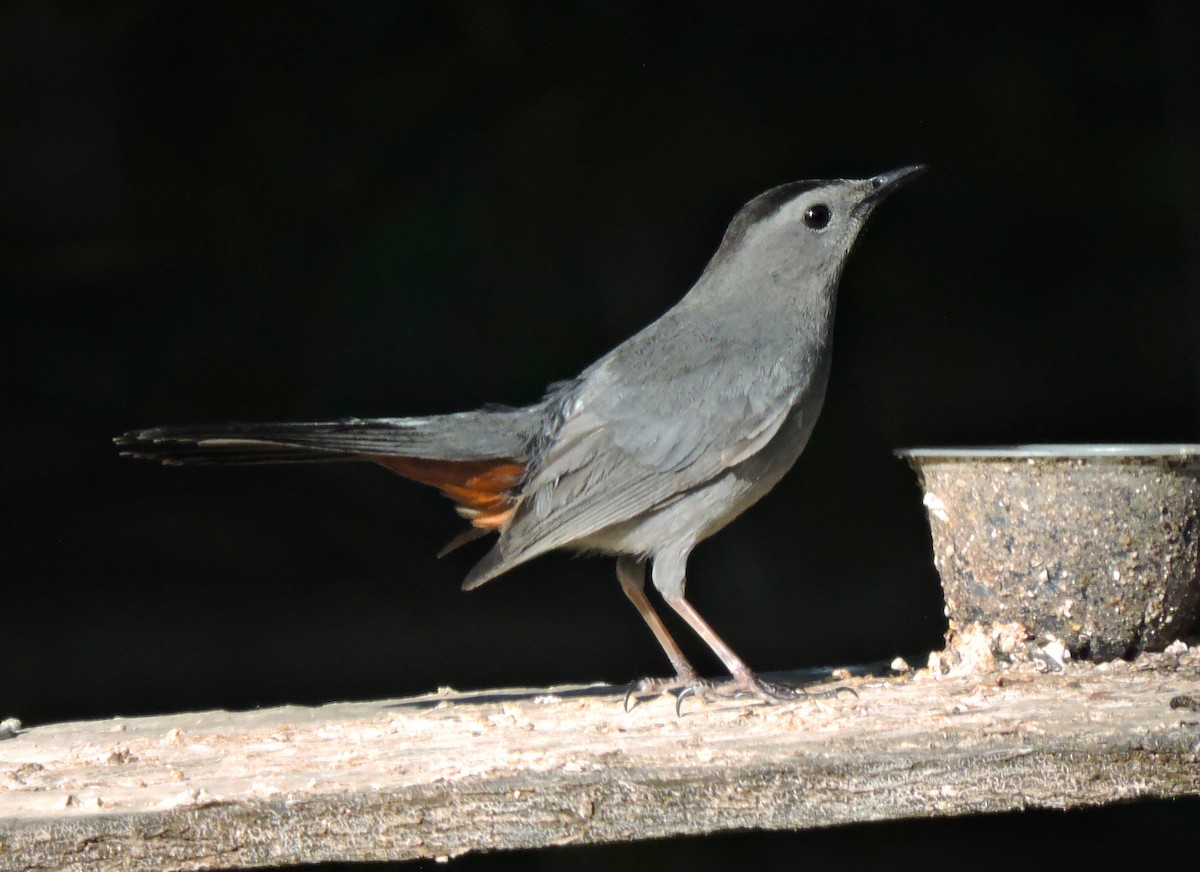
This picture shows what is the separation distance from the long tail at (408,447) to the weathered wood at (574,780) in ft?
2.05

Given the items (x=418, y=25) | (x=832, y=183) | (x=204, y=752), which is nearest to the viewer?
(x=204, y=752)

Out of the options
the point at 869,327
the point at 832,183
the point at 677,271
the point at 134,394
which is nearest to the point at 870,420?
the point at 869,327

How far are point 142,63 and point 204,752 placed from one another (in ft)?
7.26

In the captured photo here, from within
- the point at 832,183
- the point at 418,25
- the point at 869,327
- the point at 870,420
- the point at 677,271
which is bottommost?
the point at 870,420

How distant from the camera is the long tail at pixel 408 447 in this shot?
110 inches

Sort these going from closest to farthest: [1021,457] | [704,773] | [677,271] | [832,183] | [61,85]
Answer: [704,773]
[1021,457]
[832,183]
[61,85]
[677,271]

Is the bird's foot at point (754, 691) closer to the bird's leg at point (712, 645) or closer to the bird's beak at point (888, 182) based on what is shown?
the bird's leg at point (712, 645)

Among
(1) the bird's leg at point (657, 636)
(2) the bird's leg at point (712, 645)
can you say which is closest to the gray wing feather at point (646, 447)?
(2) the bird's leg at point (712, 645)

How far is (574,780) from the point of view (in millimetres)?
2049

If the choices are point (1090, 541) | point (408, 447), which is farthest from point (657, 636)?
point (1090, 541)

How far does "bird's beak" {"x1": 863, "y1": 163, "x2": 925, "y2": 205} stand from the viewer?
3.21m

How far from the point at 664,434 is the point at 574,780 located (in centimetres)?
111

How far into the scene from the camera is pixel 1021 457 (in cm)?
279

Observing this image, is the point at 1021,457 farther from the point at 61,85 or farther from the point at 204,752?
the point at 61,85
